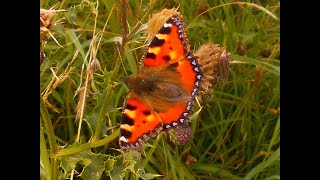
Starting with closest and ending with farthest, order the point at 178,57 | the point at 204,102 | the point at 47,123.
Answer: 1. the point at 47,123
2. the point at 178,57
3. the point at 204,102

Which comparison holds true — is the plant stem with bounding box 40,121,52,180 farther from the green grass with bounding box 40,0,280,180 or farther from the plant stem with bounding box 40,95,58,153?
the green grass with bounding box 40,0,280,180

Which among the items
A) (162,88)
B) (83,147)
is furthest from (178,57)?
(83,147)

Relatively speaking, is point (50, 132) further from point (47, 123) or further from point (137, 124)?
point (137, 124)

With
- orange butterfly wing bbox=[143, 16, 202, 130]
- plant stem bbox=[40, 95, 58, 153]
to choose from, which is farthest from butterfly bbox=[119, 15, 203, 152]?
plant stem bbox=[40, 95, 58, 153]

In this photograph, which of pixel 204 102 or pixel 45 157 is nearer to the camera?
pixel 45 157

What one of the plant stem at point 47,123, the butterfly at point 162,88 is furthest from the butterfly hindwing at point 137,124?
the plant stem at point 47,123

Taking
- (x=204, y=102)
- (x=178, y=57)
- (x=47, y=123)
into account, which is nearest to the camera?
(x=47, y=123)
